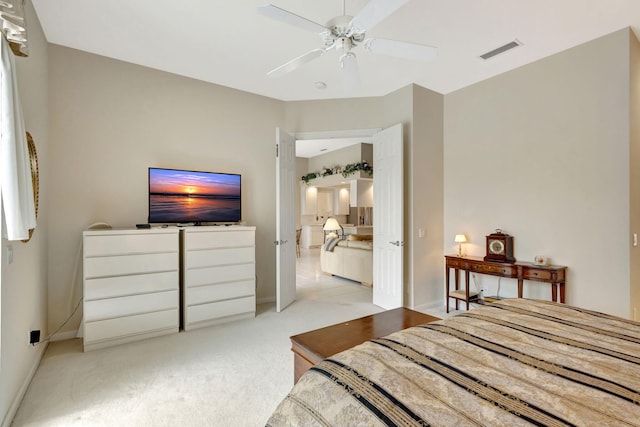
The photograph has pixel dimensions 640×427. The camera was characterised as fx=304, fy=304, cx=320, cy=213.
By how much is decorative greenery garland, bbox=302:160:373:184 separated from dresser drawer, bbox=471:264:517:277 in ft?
14.6

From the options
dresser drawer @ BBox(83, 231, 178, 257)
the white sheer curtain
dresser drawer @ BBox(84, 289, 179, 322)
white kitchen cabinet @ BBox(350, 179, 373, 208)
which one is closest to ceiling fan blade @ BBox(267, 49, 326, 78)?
the white sheer curtain

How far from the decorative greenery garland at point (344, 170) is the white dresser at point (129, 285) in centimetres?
534

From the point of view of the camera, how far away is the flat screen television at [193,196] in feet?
11.0

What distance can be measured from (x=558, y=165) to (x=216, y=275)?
12.9 feet

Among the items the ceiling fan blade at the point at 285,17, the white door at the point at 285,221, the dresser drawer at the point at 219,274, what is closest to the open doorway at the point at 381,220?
the white door at the point at 285,221

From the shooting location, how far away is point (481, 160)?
12.8ft

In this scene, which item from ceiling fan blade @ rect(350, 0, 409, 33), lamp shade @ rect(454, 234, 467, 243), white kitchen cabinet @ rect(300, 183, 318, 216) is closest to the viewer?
ceiling fan blade @ rect(350, 0, 409, 33)

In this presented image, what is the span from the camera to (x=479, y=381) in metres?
1.00

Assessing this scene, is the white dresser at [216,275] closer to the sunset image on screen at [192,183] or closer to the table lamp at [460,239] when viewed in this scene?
the sunset image on screen at [192,183]

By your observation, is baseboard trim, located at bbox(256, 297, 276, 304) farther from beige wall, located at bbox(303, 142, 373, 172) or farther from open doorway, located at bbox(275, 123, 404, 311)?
beige wall, located at bbox(303, 142, 373, 172)

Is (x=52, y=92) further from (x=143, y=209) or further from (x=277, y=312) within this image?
(x=277, y=312)

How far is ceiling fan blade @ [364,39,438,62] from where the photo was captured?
2.11m

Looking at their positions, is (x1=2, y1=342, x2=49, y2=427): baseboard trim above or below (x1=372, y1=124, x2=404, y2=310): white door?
below

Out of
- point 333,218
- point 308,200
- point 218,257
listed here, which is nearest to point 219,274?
point 218,257
